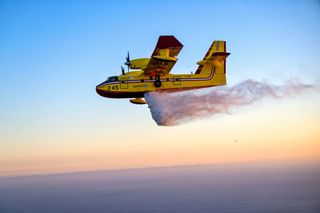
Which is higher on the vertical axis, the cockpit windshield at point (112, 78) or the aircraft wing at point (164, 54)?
the aircraft wing at point (164, 54)

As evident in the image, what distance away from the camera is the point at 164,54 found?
28.7 meters

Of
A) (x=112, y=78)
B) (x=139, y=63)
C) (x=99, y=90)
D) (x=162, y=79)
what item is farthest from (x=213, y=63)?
(x=99, y=90)

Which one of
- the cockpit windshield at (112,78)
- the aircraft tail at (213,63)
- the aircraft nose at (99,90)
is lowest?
the aircraft nose at (99,90)

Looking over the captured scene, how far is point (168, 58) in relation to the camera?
91.9 feet


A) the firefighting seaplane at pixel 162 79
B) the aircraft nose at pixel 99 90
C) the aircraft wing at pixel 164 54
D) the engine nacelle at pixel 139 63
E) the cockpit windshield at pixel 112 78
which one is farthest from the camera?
the engine nacelle at pixel 139 63

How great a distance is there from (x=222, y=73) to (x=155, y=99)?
5119mm

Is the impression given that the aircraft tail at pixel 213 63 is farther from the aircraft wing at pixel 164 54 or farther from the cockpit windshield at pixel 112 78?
the cockpit windshield at pixel 112 78

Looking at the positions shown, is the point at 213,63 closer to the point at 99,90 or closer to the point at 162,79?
the point at 162,79

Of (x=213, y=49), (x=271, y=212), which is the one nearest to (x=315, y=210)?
(x=271, y=212)

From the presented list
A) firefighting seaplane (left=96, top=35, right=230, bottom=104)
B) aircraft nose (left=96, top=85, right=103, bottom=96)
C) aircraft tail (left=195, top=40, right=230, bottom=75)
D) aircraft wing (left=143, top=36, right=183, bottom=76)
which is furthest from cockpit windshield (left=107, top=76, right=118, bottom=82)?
aircraft tail (left=195, top=40, right=230, bottom=75)

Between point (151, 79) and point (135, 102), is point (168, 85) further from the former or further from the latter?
point (135, 102)

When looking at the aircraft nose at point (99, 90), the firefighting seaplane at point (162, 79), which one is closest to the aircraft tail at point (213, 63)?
the firefighting seaplane at point (162, 79)

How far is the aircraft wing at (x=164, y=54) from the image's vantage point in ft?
92.5

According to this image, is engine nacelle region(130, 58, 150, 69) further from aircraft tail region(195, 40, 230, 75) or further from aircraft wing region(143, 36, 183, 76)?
aircraft tail region(195, 40, 230, 75)
